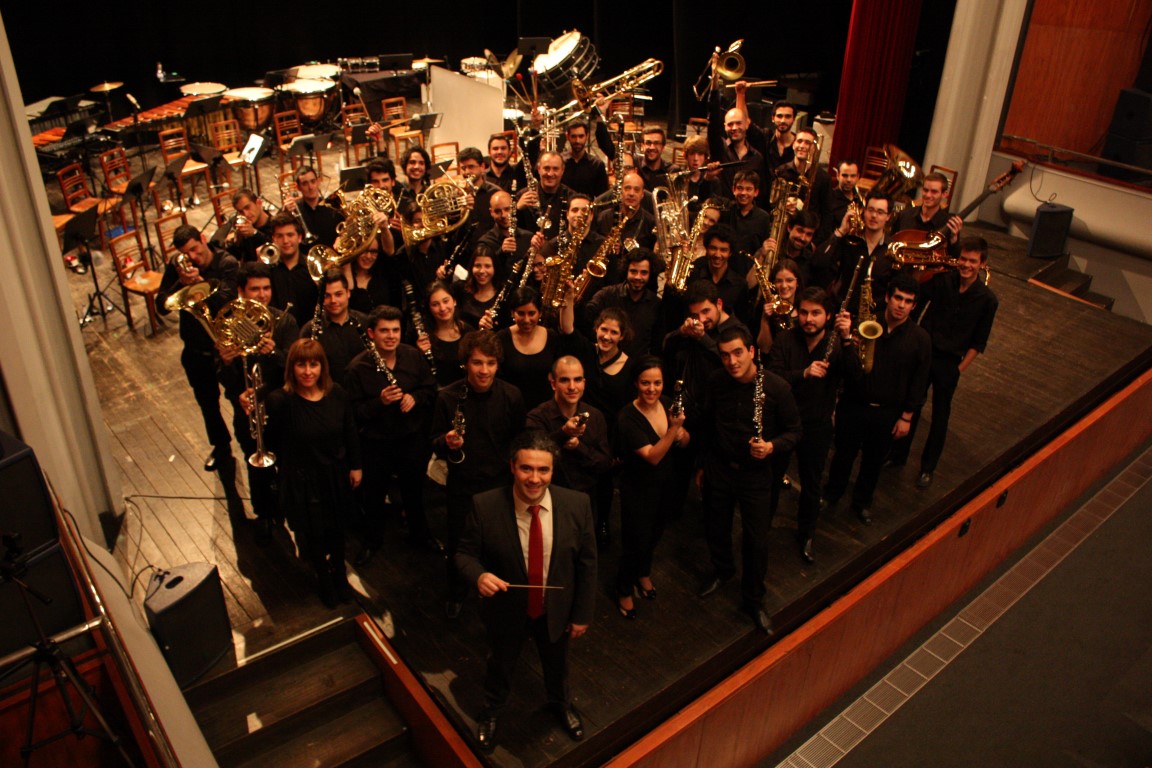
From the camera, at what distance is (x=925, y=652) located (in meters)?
5.25

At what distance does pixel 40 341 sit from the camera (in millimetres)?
4148

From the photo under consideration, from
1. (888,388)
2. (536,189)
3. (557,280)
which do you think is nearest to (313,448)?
(557,280)

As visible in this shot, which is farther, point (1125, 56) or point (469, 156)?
point (1125, 56)

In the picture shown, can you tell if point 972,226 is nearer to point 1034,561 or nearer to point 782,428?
point 1034,561

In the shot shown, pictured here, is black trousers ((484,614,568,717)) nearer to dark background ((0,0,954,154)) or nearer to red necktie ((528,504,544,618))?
red necktie ((528,504,544,618))

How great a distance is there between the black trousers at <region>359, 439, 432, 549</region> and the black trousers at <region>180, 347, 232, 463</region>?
1026 millimetres

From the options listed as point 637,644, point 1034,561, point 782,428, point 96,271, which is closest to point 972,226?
point 1034,561

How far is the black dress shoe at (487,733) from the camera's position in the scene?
140 inches

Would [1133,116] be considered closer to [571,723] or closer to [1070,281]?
[1070,281]

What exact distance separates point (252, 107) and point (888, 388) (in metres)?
7.71

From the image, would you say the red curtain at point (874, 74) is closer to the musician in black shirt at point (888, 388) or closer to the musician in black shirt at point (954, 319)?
the musician in black shirt at point (954, 319)

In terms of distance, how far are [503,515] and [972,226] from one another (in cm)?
724

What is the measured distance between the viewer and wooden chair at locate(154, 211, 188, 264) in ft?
24.2

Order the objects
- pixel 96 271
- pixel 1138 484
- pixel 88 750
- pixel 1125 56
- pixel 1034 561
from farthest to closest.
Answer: pixel 1125 56, pixel 96 271, pixel 1138 484, pixel 1034 561, pixel 88 750
